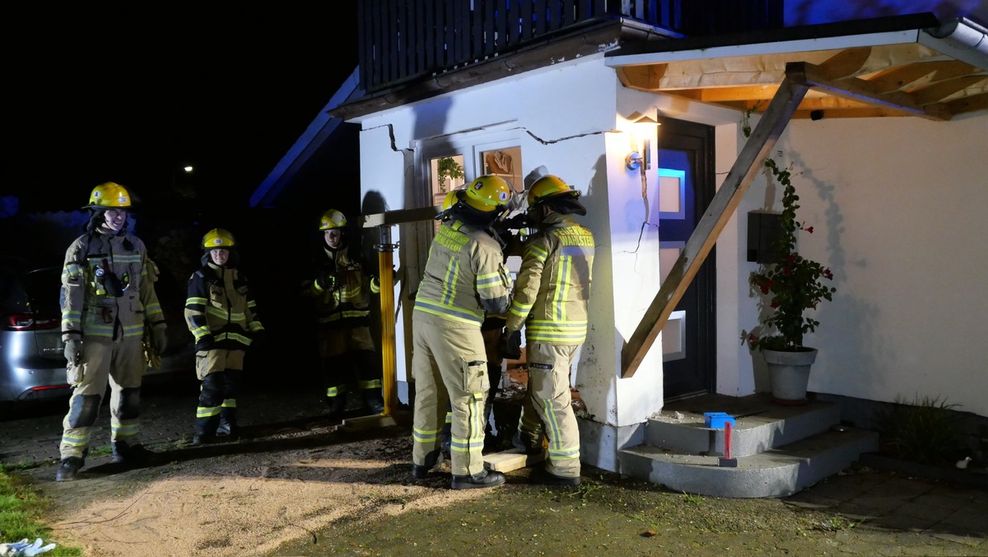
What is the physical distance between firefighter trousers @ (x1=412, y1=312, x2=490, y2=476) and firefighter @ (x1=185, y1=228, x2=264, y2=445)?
2.44 metres

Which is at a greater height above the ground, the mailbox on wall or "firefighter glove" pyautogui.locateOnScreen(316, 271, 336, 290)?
the mailbox on wall

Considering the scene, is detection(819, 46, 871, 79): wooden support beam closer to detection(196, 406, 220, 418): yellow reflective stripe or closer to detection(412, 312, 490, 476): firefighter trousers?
detection(412, 312, 490, 476): firefighter trousers

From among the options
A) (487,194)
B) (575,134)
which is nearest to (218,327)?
(487,194)

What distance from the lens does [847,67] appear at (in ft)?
16.1

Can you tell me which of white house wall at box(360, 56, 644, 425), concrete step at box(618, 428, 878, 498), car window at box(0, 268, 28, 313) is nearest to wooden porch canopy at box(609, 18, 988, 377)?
white house wall at box(360, 56, 644, 425)

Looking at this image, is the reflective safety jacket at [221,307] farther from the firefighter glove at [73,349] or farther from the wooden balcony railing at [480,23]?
the wooden balcony railing at [480,23]

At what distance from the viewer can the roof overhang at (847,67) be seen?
162 inches

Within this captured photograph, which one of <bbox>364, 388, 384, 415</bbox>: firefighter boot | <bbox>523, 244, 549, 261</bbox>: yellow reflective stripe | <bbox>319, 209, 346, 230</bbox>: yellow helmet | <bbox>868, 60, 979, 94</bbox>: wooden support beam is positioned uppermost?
<bbox>868, 60, 979, 94</bbox>: wooden support beam

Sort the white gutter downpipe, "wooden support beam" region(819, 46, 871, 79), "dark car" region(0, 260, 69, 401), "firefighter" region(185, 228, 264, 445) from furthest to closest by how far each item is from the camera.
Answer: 1. "dark car" region(0, 260, 69, 401)
2. "firefighter" region(185, 228, 264, 445)
3. "wooden support beam" region(819, 46, 871, 79)
4. the white gutter downpipe

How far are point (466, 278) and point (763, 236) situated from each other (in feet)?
10.3

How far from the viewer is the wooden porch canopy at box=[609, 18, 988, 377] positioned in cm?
477

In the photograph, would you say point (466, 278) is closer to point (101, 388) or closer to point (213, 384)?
point (213, 384)

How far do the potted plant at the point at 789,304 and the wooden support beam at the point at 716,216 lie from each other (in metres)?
1.45

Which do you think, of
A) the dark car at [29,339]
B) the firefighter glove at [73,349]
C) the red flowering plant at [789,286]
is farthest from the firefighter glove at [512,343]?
the dark car at [29,339]
